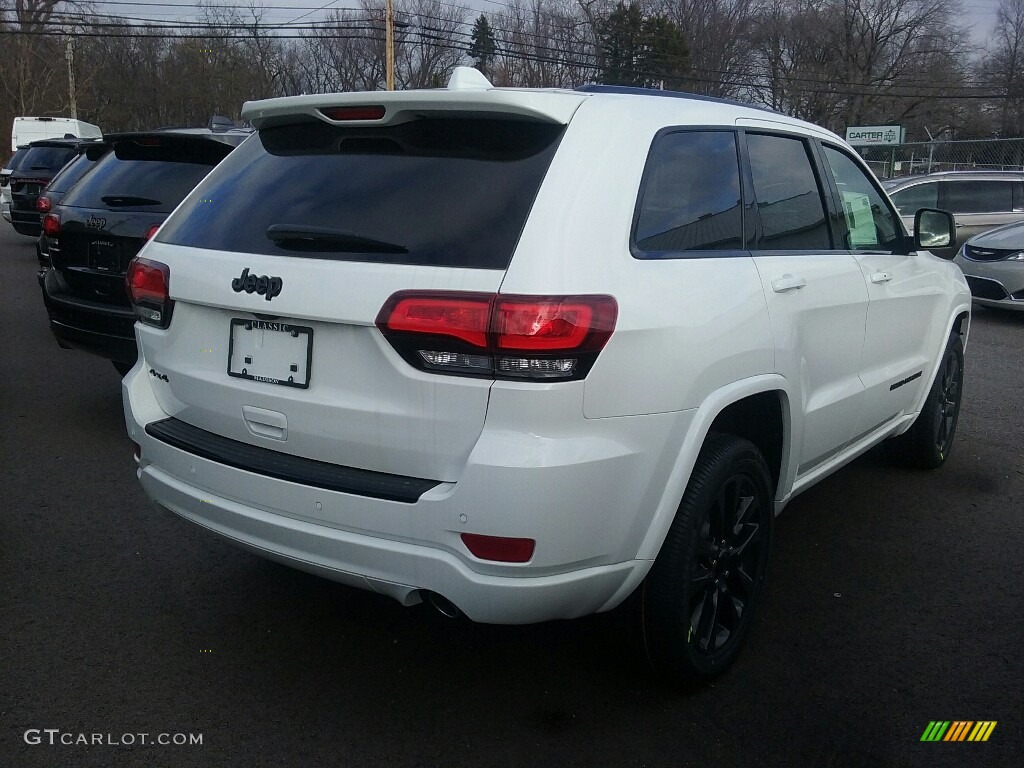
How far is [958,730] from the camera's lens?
9.50 feet

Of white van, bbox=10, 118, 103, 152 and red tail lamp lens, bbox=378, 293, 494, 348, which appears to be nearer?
red tail lamp lens, bbox=378, 293, 494, 348

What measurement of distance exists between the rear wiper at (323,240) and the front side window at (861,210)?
7.57ft

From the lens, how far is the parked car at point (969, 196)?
1410cm

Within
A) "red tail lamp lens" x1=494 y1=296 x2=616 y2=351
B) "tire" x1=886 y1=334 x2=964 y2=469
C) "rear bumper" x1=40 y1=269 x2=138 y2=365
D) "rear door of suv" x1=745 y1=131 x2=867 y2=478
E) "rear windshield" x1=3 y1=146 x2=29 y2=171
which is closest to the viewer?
"red tail lamp lens" x1=494 y1=296 x2=616 y2=351

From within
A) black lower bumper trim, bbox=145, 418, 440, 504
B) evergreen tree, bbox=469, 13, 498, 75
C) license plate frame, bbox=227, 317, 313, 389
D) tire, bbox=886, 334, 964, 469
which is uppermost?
evergreen tree, bbox=469, 13, 498, 75

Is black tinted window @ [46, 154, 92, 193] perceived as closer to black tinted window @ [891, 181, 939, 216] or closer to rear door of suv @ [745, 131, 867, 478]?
rear door of suv @ [745, 131, 867, 478]

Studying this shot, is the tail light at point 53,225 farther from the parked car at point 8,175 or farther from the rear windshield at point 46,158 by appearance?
the parked car at point 8,175

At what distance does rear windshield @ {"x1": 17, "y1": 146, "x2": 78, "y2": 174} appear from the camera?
669 inches

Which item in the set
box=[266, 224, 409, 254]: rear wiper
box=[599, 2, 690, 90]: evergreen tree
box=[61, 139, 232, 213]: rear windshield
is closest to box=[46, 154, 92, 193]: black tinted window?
box=[61, 139, 232, 213]: rear windshield

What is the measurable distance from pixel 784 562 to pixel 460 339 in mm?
2359

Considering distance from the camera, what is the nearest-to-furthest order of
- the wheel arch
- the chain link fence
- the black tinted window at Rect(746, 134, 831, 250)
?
the wheel arch → the black tinted window at Rect(746, 134, 831, 250) → the chain link fence

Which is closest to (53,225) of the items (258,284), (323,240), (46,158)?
(258,284)

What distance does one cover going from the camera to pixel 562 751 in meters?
2.74

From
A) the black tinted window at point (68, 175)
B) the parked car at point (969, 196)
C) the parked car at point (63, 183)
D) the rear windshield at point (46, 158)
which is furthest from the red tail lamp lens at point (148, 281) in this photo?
the rear windshield at point (46, 158)
